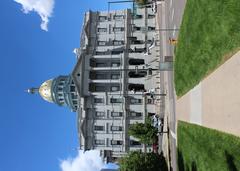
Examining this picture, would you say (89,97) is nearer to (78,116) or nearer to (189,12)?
(78,116)

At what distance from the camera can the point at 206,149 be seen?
101 ft

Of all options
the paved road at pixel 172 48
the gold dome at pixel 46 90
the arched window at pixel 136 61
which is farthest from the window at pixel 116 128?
the paved road at pixel 172 48

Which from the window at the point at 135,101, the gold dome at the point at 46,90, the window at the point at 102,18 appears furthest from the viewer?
the gold dome at the point at 46,90

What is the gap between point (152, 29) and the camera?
8750 centimetres

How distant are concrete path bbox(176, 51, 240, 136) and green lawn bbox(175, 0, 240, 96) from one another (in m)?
0.74

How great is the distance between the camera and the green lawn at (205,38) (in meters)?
25.6

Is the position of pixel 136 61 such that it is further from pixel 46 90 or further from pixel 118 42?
pixel 46 90

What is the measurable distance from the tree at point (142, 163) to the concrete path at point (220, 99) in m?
22.1

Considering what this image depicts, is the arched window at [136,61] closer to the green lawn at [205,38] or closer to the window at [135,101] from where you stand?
the window at [135,101]

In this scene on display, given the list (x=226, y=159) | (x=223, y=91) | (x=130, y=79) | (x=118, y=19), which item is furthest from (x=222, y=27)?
(x=118, y=19)

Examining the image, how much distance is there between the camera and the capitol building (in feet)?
277

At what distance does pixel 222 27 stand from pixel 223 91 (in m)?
3.79

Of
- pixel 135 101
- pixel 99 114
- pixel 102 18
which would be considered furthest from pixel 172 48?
pixel 102 18

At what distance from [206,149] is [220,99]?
509 cm
